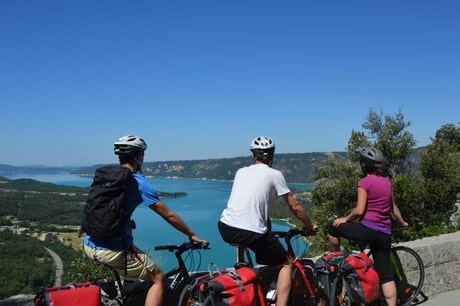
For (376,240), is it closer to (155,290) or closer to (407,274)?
(407,274)

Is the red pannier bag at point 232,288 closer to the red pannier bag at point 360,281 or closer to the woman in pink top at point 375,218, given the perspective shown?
the red pannier bag at point 360,281

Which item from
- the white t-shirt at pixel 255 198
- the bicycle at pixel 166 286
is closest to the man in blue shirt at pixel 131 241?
the bicycle at pixel 166 286

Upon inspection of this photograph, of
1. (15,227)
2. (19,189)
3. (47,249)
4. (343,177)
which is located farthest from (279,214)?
(19,189)

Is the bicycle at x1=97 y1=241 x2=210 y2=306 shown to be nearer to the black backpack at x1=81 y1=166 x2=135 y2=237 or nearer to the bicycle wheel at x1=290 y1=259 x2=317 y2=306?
the black backpack at x1=81 y1=166 x2=135 y2=237

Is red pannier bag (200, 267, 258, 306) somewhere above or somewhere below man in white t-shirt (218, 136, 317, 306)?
below

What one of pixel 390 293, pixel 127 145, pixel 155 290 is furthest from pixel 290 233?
pixel 127 145

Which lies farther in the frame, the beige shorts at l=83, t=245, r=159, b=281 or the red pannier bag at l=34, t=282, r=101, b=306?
the beige shorts at l=83, t=245, r=159, b=281

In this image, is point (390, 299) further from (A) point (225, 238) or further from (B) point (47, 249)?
(B) point (47, 249)

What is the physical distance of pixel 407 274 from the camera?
4.89 m

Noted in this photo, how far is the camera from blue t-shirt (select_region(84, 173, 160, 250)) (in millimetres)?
3037

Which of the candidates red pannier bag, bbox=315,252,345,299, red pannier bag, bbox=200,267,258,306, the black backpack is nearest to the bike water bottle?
red pannier bag, bbox=200,267,258,306

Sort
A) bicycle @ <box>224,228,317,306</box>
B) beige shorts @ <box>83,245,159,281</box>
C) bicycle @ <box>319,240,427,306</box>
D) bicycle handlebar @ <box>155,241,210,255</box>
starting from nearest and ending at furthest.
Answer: beige shorts @ <box>83,245,159,281</box>, bicycle handlebar @ <box>155,241,210,255</box>, bicycle @ <box>224,228,317,306</box>, bicycle @ <box>319,240,427,306</box>

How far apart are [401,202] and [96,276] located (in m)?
13.5

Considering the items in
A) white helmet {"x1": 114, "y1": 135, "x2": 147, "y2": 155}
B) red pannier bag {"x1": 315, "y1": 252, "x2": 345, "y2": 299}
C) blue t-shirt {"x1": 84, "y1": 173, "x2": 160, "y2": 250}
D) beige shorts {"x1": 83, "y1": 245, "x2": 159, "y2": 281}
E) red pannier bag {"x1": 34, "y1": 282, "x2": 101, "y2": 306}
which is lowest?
red pannier bag {"x1": 315, "y1": 252, "x2": 345, "y2": 299}
